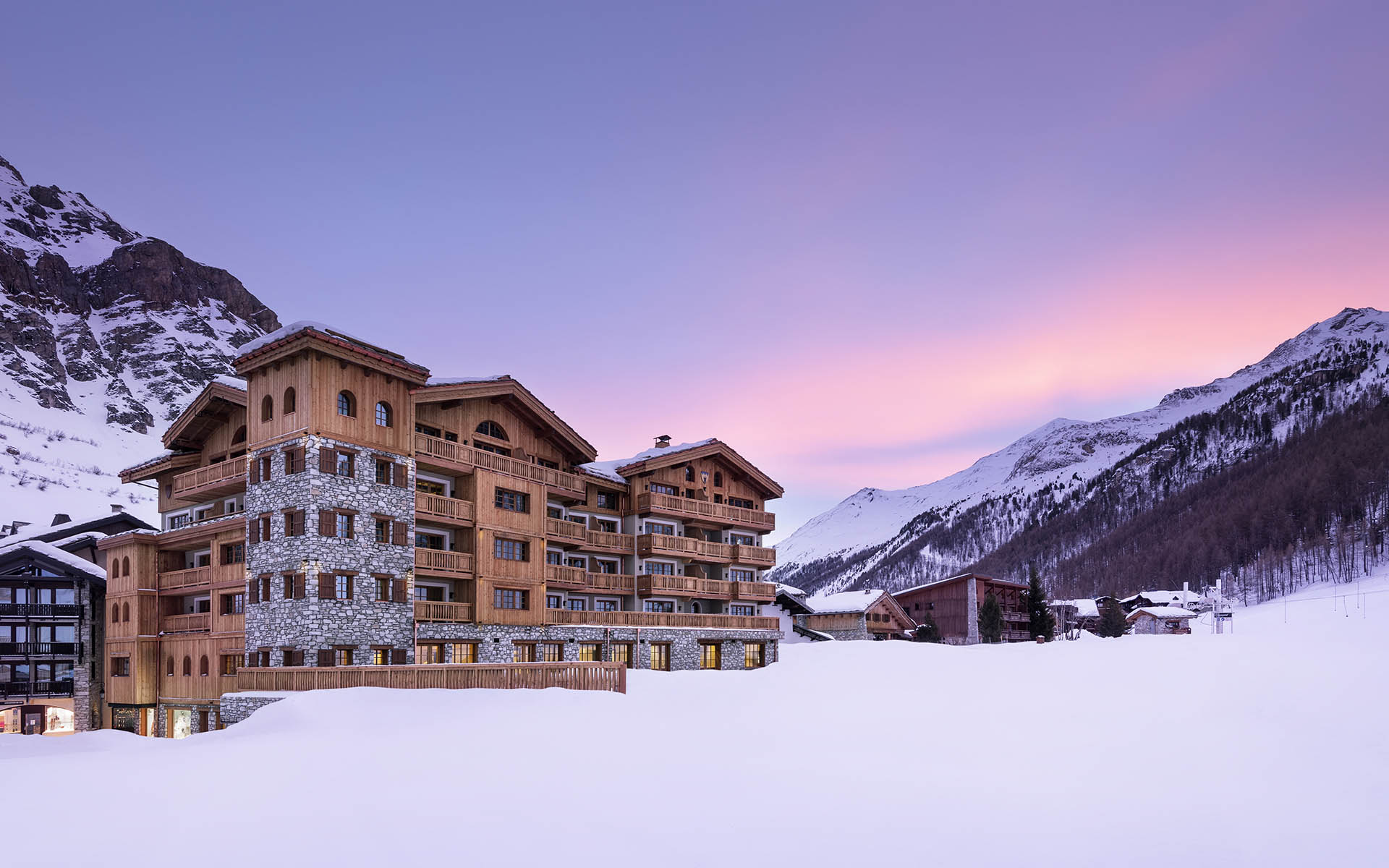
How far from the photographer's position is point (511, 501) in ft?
151

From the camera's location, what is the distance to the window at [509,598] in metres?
43.6

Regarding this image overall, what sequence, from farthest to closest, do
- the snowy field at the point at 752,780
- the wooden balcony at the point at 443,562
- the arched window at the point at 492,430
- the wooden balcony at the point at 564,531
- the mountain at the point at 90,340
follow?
1. the mountain at the point at 90,340
2. the wooden balcony at the point at 564,531
3. the arched window at the point at 492,430
4. the wooden balcony at the point at 443,562
5. the snowy field at the point at 752,780

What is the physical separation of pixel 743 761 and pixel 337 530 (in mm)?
21565

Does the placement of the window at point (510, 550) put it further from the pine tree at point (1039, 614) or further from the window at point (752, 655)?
the pine tree at point (1039, 614)

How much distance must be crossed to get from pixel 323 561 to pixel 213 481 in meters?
9.73

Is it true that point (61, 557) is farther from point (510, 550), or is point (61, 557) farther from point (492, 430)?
point (510, 550)

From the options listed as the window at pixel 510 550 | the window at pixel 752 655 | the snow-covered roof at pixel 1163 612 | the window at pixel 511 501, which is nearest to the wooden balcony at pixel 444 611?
the window at pixel 510 550

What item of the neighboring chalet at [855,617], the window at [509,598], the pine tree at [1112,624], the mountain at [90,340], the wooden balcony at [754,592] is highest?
the mountain at [90,340]

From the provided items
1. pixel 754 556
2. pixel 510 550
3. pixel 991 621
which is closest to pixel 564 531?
pixel 510 550

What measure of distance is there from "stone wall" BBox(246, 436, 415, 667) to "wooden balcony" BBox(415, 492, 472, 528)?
1.33 m

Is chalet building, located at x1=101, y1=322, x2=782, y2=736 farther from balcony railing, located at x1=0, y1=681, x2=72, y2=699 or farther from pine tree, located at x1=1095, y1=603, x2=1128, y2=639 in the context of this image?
pine tree, located at x1=1095, y1=603, x2=1128, y2=639

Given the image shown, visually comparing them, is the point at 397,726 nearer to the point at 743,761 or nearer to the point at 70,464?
the point at 743,761

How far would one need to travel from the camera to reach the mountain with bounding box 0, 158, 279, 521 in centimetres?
10656

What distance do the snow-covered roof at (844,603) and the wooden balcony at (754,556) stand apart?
86.8 ft
